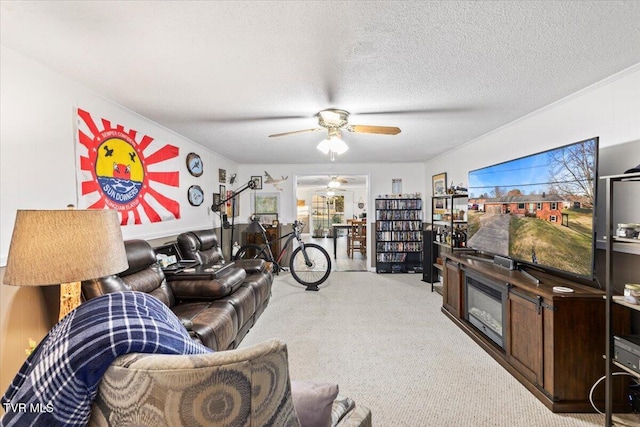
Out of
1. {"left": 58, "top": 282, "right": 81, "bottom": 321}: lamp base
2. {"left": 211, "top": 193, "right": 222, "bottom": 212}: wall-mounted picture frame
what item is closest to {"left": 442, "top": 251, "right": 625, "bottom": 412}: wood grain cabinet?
{"left": 58, "top": 282, "right": 81, "bottom": 321}: lamp base

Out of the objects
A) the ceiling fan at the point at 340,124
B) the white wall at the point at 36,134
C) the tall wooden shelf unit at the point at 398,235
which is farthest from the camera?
the tall wooden shelf unit at the point at 398,235

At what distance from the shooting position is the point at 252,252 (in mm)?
5820

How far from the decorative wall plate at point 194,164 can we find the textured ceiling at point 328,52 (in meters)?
1.19

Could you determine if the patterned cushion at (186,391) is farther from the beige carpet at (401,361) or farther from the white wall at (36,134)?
the white wall at (36,134)

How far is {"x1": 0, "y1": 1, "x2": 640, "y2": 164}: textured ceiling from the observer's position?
1.41 m

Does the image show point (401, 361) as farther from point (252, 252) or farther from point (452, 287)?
point (252, 252)

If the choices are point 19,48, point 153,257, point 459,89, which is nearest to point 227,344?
point 153,257

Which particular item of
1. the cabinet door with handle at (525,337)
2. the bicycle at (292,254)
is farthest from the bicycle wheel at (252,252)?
the cabinet door with handle at (525,337)

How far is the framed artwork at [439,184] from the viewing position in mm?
5162

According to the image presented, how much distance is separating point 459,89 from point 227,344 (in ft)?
9.19

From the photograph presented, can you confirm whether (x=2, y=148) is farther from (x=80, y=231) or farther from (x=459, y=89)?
(x=459, y=89)

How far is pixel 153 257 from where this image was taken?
2.76m

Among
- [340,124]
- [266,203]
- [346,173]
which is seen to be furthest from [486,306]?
[266,203]

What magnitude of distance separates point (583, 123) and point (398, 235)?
395 centimetres
